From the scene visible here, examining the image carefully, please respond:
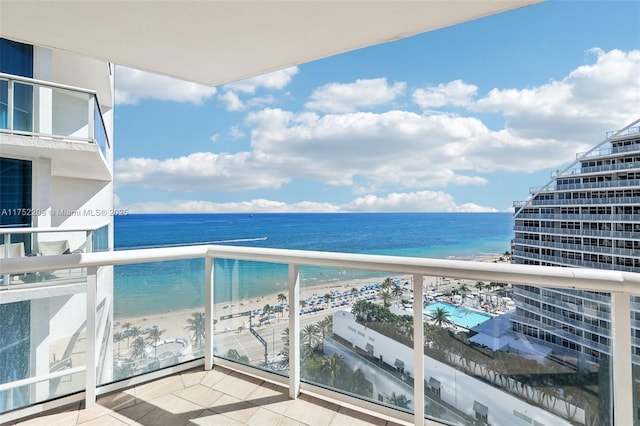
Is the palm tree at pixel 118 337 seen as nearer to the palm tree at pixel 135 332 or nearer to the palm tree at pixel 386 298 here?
the palm tree at pixel 135 332

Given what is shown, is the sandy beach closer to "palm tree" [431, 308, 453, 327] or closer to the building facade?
"palm tree" [431, 308, 453, 327]

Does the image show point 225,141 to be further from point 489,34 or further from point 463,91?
point 489,34

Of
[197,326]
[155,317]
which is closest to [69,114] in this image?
[155,317]

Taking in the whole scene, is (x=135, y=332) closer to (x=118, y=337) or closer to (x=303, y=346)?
(x=118, y=337)

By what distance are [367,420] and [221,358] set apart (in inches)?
53.6

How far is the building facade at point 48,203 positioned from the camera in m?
2.06

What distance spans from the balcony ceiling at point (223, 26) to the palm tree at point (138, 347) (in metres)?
2.10

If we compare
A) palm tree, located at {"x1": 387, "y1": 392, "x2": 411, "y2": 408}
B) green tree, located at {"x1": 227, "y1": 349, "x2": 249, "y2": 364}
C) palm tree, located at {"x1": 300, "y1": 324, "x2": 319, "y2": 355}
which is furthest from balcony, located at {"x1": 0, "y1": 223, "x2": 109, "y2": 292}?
palm tree, located at {"x1": 387, "y1": 392, "x2": 411, "y2": 408}

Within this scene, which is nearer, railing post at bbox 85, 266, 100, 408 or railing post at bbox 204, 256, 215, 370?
railing post at bbox 85, 266, 100, 408

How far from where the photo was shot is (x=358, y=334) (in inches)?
84.9

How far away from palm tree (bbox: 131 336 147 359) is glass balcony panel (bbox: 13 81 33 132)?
14.2 feet

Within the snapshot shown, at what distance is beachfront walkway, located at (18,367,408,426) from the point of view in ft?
6.48

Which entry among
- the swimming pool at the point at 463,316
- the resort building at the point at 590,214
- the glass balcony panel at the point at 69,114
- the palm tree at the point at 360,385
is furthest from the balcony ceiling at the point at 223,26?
the glass balcony panel at the point at 69,114

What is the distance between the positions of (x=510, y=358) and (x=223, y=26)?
8.02ft
